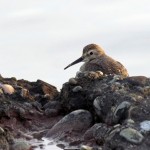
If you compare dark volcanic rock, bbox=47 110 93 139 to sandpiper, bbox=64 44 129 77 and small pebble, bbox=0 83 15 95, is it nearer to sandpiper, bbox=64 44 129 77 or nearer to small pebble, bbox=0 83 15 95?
small pebble, bbox=0 83 15 95

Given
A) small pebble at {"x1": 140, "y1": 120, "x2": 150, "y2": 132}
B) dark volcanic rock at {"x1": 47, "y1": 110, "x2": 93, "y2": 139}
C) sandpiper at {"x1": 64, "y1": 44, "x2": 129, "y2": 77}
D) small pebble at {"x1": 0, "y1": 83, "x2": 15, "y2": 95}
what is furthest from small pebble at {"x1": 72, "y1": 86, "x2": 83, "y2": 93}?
sandpiper at {"x1": 64, "y1": 44, "x2": 129, "y2": 77}

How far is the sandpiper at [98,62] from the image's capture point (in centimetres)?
1149

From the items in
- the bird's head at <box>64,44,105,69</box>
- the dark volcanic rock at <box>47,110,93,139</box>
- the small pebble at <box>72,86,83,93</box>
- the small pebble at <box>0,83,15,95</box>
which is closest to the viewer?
the dark volcanic rock at <box>47,110,93,139</box>

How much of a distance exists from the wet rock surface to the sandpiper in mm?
2176

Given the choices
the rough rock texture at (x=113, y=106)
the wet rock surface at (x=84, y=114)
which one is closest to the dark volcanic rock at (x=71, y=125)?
the wet rock surface at (x=84, y=114)

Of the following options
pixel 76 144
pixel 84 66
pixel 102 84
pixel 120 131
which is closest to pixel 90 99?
pixel 102 84

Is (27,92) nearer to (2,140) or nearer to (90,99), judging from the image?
(90,99)

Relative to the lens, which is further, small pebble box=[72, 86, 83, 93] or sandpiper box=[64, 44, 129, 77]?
sandpiper box=[64, 44, 129, 77]

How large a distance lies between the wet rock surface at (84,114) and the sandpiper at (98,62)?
7.14ft

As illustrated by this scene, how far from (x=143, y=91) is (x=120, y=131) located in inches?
42.5

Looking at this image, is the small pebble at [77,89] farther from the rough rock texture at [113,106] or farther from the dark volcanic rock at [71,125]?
the dark volcanic rock at [71,125]

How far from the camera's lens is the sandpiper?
11.5 metres

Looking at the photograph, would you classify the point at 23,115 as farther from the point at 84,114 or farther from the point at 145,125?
the point at 145,125

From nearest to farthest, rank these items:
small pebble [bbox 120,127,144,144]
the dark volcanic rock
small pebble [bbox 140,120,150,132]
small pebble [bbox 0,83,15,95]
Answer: small pebble [bbox 120,127,144,144] → small pebble [bbox 140,120,150,132] → the dark volcanic rock → small pebble [bbox 0,83,15,95]
